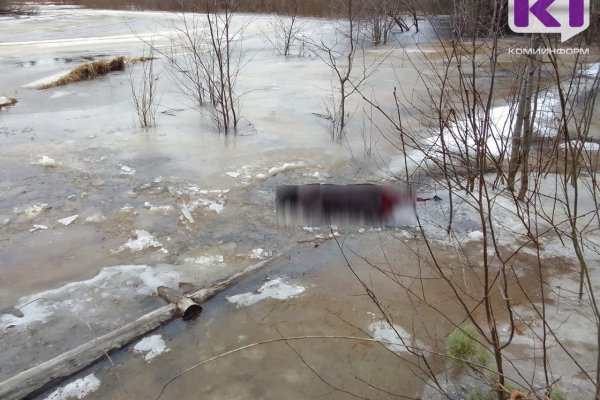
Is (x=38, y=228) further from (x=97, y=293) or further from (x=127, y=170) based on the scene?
(x=127, y=170)

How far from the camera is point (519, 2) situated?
5.23m

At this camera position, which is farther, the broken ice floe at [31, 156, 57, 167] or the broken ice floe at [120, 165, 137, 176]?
the broken ice floe at [31, 156, 57, 167]

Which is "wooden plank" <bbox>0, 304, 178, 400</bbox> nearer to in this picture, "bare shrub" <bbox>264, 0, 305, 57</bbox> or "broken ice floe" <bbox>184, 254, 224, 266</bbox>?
"broken ice floe" <bbox>184, 254, 224, 266</bbox>

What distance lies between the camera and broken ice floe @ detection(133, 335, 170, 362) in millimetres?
3162

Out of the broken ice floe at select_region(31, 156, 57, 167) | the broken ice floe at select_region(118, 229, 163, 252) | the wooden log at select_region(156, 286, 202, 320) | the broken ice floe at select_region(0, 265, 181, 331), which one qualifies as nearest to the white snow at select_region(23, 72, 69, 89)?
the broken ice floe at select_region(31, 156, 57, 167)

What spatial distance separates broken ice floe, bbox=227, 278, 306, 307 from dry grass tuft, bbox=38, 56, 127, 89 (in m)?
8.31

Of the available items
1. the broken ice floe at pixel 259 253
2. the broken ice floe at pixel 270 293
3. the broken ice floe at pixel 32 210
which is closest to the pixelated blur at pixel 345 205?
the broken ice floe at pixel 259 253

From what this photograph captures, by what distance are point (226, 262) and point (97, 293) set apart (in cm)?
103

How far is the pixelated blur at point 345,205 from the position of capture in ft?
15.9

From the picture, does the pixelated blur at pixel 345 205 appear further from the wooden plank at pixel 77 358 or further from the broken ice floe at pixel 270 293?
the wooden plank at pixel 77 358

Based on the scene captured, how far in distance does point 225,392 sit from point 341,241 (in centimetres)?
198

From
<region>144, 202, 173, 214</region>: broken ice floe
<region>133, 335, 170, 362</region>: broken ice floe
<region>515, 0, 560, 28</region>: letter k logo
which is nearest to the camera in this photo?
<region>133, 335, 170, 362</region>: broken ice floe

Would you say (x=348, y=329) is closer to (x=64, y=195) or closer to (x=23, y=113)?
(x=64, y=195)

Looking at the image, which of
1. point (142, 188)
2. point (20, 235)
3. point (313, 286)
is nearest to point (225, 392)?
point (313, 286)
